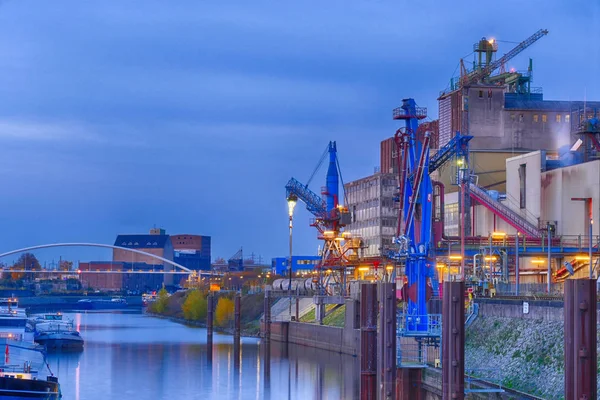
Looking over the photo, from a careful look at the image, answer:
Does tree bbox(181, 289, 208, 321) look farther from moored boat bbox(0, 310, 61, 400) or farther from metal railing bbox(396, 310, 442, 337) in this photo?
metal railing bbox(396, 310, 442, 337)

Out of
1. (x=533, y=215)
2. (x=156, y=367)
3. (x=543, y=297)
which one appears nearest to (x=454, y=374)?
(x=543, y=297)

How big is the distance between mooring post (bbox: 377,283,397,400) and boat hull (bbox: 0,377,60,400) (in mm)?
15764

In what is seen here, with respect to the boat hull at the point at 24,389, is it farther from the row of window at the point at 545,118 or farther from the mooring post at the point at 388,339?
the row of window at the point at 545,118

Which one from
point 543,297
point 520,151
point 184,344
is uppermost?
point 520,151

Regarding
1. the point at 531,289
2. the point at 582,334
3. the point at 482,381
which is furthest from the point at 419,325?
the point at 582,334

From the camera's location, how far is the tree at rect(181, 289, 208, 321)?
150m

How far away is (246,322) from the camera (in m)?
119

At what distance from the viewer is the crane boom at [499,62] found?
372 feet

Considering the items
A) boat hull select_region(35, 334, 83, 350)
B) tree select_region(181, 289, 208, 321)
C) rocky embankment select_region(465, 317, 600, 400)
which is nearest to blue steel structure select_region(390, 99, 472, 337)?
rocky embankment select_region(465, 317, 600, 400)

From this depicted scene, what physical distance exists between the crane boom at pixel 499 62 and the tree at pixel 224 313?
38508 mm

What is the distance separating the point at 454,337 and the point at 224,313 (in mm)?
93711

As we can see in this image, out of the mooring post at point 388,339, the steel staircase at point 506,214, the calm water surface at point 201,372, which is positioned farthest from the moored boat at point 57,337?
the mooring post at point 388,339

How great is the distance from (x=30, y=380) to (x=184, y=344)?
48.3 meters

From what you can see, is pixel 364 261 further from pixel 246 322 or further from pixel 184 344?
pixel 246 322
